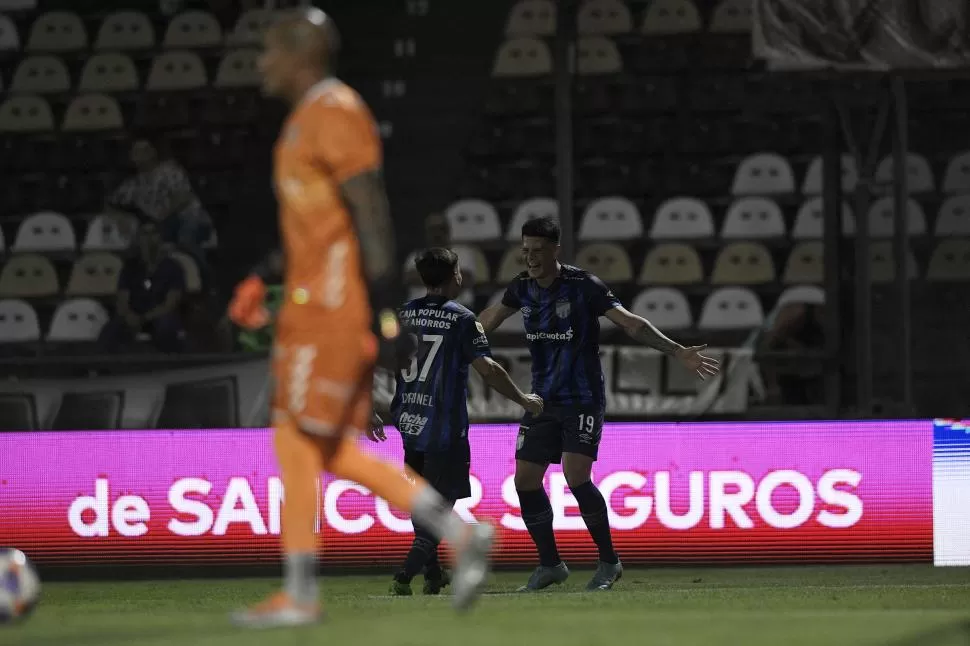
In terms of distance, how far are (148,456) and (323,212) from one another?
6690 millimetres

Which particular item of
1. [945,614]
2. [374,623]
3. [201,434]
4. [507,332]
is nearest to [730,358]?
[507,332]

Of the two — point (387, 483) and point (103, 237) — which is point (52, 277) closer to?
point (103, 237)

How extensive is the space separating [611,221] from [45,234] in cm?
629

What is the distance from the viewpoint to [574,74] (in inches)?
616

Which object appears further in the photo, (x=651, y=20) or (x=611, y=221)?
(x=651, y=20)

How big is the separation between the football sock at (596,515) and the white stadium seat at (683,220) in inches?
289

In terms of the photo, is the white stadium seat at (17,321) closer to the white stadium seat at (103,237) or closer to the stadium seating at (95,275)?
the stadium seating at (95,275)

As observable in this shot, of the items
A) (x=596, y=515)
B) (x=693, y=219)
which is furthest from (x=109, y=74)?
(x=596, y=515)

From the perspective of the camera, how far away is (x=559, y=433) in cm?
940

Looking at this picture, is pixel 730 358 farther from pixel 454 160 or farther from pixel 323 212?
pixel 323 212

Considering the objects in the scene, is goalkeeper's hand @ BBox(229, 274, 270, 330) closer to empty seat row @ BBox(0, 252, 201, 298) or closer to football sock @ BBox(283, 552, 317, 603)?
football sock @ BBox(283, 552, 317, 603)

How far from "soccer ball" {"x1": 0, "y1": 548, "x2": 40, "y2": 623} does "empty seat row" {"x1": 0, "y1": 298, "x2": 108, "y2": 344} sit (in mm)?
10053

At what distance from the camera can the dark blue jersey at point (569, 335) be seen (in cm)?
930

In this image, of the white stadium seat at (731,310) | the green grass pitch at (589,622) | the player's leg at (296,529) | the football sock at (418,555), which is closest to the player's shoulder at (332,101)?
the player's leg at (296,529)
